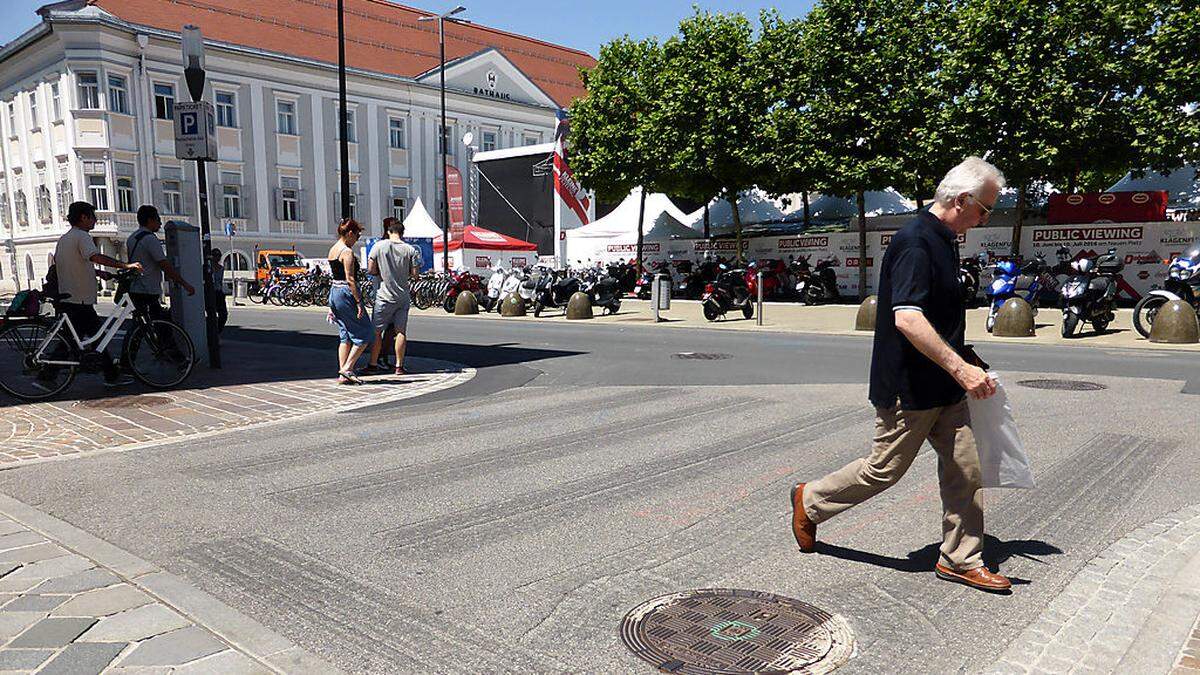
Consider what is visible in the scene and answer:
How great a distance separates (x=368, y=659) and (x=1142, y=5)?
989 inches

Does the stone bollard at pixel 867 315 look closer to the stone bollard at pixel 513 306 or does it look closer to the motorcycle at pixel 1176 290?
the motorcycle at pixel 1176 290

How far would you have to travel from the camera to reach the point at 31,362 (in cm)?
813

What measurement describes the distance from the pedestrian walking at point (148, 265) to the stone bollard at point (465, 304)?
1464 cm

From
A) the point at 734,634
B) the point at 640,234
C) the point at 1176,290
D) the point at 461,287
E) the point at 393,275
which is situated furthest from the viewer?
the point at 640,234

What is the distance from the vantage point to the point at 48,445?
645 cm

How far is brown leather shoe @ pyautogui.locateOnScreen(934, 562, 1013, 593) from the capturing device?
365 centimetres

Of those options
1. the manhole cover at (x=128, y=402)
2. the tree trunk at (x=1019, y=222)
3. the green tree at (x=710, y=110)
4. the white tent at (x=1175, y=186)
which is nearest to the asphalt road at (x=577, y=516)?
the manhole cover at (x=128, y=402)

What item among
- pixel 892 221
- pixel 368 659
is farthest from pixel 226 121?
pixel 368 659

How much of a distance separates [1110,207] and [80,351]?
992 inches

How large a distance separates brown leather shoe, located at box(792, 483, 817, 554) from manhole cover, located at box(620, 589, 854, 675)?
584 mm

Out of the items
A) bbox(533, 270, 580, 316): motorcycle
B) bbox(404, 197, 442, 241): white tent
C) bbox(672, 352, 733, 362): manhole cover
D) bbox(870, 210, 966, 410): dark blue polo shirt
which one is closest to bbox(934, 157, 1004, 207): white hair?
bbox(870, 210, 966, 410): dark blue polo shirt

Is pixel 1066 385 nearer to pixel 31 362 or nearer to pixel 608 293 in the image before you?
pixel 31 362

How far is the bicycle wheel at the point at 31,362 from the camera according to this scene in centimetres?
786

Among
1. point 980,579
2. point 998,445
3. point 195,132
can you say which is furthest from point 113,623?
point 195,132
